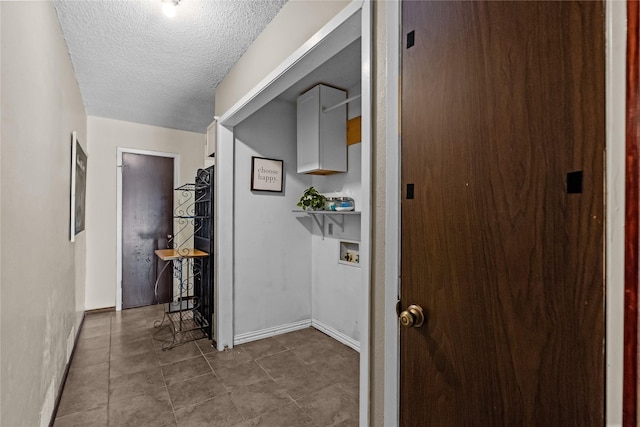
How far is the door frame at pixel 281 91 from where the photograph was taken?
1245mm

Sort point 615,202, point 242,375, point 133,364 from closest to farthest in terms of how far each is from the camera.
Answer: point 615,202, point 242,375, point 133,364

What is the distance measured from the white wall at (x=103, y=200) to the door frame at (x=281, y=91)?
204 centimetres

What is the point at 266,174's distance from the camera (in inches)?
129

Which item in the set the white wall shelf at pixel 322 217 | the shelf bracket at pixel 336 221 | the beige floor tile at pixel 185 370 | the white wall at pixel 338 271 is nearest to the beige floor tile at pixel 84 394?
the beige floor tile at pixel 185 370

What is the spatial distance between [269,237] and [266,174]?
65cm

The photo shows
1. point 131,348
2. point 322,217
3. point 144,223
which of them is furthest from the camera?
point 144,223

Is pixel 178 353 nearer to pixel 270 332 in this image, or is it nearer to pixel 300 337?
pixel 270 332

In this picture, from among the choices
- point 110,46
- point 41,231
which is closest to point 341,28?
point 41,231

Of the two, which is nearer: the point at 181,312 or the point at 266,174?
the point at 266,174

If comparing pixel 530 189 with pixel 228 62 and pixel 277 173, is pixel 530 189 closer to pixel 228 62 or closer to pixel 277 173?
pixel 228 62

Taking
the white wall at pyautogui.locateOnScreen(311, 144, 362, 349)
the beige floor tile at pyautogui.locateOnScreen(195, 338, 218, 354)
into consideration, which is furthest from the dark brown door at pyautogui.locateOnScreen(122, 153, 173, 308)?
the white wall at pyautogui.locateOnScreen(311, 144, 362, 349)

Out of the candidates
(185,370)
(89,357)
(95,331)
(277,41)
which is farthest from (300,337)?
(277,41)

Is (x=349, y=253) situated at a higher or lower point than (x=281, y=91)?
lower

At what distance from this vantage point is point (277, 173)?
3.35 m
